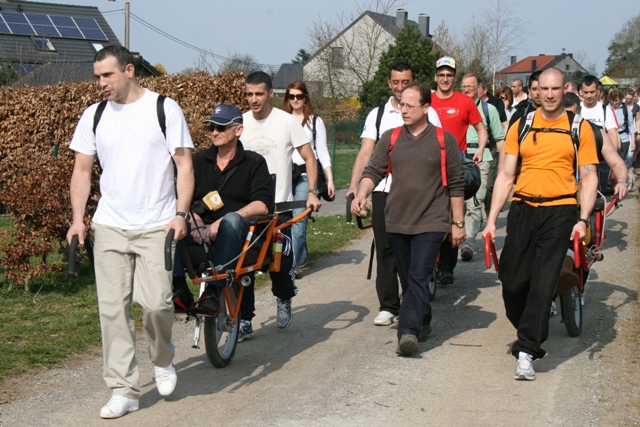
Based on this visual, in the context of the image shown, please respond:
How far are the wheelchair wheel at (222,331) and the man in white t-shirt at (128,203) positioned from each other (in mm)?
688

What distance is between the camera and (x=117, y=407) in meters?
5.19

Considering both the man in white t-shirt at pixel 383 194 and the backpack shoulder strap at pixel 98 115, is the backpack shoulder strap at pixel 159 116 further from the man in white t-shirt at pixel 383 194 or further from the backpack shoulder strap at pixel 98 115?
the man in white t-shirt at pixel 383 194

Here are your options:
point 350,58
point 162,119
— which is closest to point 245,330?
point 162,119

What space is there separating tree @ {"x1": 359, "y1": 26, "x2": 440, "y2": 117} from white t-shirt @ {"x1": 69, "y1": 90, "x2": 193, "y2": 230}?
29.0 meters

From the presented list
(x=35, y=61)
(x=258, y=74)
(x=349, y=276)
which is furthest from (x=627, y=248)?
(x=35, y=61)

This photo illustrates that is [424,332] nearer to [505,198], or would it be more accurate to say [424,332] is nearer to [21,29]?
[505,198]

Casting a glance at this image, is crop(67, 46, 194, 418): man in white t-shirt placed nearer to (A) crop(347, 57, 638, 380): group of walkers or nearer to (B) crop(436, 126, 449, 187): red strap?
(A) crop(347, 57, 638, 380): group of walkers

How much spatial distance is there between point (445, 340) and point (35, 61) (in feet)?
75.2

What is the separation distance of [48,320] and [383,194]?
310 cm

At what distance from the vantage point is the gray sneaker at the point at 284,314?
7.46 meters

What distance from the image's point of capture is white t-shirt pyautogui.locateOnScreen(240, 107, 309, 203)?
798 centimetres

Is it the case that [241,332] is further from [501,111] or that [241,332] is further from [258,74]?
[501,111]

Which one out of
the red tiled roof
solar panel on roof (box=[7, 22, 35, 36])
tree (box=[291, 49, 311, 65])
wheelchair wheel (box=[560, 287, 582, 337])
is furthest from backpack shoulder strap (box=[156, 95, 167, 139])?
the red tiled roof

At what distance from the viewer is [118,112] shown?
5.30m
